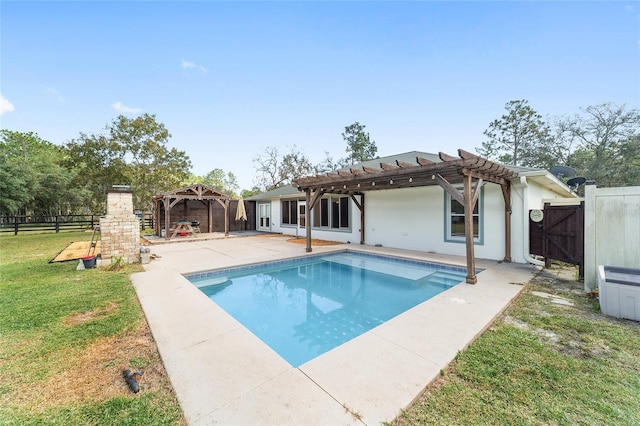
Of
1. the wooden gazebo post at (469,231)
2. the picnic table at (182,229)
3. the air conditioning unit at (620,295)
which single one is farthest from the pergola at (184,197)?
the air conditioning unit at (620,295)

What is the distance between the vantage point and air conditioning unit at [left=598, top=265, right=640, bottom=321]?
373 centimetres

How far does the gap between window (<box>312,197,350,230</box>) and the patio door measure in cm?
464

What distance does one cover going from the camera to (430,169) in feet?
19.7

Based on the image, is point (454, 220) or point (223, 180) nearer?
point (454, 220)

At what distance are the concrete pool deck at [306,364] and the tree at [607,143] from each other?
23.6m

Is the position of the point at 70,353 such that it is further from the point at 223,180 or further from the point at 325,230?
the point at 223,180

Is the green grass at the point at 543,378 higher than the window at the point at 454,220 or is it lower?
lower

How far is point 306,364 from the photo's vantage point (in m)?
2.68

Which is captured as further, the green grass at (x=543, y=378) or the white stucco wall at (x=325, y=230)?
the white stucco wall at (x=325, y=230)

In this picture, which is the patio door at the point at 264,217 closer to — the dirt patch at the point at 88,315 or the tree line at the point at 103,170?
the tree line at the point at 103,170

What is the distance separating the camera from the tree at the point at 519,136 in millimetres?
22875

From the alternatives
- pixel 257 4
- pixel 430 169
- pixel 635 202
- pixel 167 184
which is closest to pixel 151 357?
pixel 430 169

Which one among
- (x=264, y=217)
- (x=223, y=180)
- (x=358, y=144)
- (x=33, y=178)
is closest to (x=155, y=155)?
(x=33, y=178)

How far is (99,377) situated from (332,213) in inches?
447
